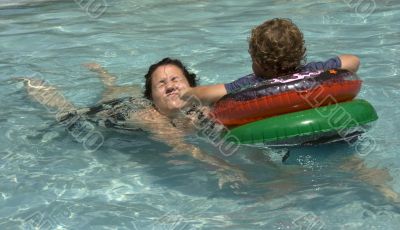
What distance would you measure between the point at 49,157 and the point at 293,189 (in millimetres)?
1673

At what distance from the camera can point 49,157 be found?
440 centimetres

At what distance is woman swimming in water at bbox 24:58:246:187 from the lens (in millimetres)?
4727

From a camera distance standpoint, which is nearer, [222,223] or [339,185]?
[222,223]

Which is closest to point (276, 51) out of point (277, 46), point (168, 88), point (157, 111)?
point (277, 46)

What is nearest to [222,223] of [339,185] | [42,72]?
[339,185]

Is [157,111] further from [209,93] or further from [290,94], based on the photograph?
[290,94]

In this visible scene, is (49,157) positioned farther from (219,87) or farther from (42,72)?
(42,72)

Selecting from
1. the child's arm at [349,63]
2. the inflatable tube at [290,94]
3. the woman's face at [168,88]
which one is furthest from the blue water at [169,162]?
the child's arm at [349,63]

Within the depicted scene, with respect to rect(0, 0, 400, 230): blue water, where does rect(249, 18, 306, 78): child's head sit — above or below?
above

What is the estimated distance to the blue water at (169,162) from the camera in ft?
11.6

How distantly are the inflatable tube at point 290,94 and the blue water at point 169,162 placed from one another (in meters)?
0.38

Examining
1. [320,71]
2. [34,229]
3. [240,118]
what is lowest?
[34,229]

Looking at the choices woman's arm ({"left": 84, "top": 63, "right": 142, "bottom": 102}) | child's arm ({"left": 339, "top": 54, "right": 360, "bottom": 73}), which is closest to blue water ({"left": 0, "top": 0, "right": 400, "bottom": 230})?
woman's arm ({"left": 84, "top": 63, "right": 142, "bottom": 102})

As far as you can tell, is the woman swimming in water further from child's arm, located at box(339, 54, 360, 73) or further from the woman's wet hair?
child's arm, located at box(339, 54, 360, 73)
